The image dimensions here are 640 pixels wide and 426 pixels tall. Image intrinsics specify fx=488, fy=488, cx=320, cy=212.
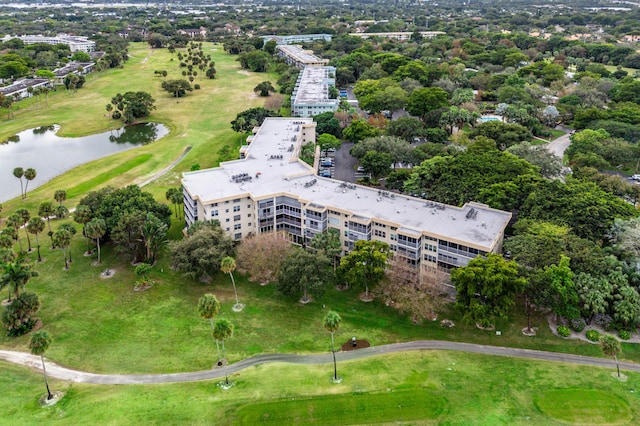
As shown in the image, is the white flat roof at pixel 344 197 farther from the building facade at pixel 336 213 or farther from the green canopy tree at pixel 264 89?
the green canopy tree at pixel 264 89

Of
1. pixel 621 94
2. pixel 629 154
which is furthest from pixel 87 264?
pixel 621 94

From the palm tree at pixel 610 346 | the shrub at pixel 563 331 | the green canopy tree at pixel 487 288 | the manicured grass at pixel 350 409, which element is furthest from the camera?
the shrub at pixel 563 331

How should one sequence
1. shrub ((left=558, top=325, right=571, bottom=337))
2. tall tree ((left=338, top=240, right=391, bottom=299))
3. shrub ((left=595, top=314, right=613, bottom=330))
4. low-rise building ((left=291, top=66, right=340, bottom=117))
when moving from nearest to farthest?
shrub ((left=558, top=325, right=571, bottom=337)), shrub ((left=595, top=314, right=613, bottom=330)), tall tree ((left=338, top=240, right=391, bottom=299)), low-rise building ((left=291, top=66, right=340, bottom=117))

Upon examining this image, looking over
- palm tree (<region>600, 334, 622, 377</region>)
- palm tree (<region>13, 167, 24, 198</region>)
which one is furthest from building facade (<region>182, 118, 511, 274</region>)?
palm tree (<region>13, 167, 24, 198</region>)

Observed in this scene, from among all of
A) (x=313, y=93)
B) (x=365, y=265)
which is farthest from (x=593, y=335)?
(x=313, y=93)

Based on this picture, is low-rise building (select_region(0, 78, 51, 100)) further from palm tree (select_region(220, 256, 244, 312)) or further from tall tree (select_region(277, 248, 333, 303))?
tall tree (select_region(277, 248, 333, 303))

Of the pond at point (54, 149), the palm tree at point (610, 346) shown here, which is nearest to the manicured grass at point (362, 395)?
the palm tree at point (610, 346)
